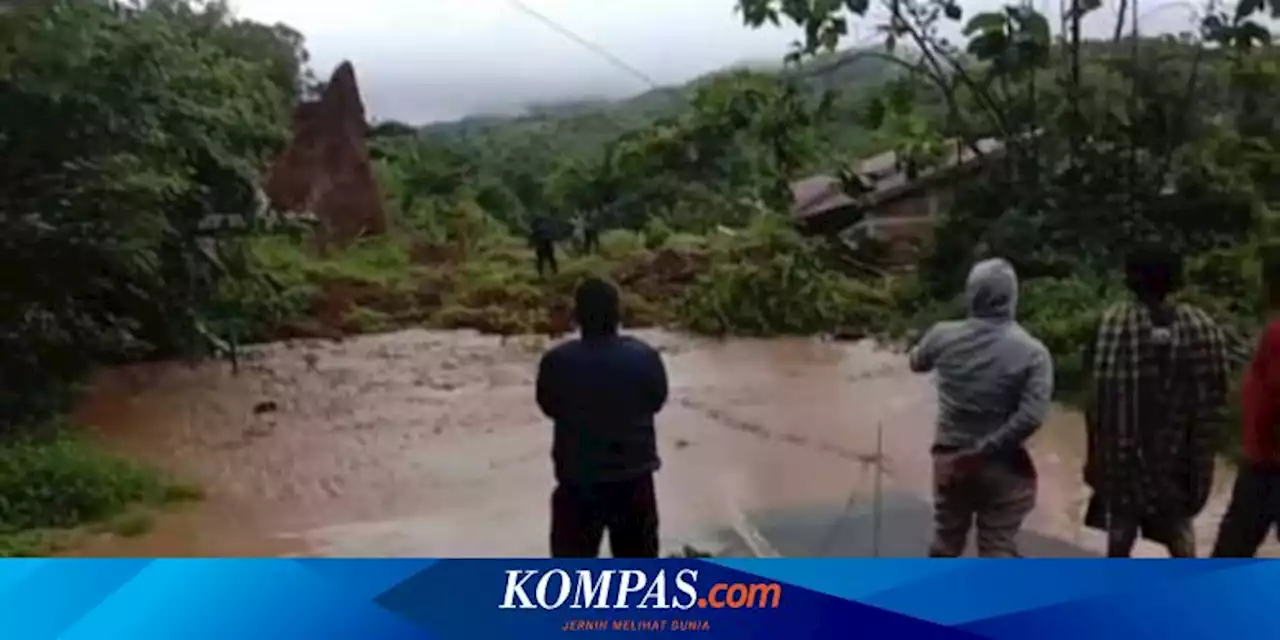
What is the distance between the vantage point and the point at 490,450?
3.09 metres

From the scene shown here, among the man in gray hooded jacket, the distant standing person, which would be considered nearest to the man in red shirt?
the man in gray hooded jacket

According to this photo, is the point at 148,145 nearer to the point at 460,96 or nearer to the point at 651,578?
the point at 460,96

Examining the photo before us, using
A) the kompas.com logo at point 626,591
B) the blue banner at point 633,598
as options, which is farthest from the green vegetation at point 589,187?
the kompas.com logo at point 626,591

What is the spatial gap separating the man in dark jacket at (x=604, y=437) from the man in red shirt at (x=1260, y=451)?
0.94 meters

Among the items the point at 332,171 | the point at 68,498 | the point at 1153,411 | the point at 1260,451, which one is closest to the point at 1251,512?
the point at 1260,451

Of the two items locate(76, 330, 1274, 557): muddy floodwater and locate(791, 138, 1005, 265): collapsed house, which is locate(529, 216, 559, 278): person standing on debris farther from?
locate(791, 138, 1005, 265): collapsed house

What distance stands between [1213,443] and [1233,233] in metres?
0.35

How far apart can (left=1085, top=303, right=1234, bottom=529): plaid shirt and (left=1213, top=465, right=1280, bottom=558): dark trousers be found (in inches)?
2.3

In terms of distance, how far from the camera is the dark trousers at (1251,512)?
2.98 m

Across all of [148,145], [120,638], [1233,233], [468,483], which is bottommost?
[120,638]

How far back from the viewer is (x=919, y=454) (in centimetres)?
305

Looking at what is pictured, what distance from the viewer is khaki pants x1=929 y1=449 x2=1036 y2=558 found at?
3006 millimetres

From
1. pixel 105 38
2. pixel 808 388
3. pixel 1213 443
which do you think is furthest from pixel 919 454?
pixel 105 38

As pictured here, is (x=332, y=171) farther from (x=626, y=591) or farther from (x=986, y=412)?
(x=986, y=412)
